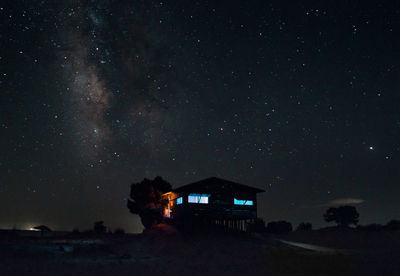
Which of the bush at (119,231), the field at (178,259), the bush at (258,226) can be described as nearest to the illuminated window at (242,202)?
the field at (178,259)

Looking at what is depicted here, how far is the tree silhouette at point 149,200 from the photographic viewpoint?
4830 centimetres

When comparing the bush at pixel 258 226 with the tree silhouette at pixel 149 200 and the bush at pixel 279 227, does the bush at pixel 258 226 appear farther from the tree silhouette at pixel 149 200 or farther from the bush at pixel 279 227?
the tree silhouette at pixel 149 200

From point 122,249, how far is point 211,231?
12.4 metres

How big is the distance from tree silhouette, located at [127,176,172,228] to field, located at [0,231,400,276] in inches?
646

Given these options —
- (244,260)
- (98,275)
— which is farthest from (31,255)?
(244,260)

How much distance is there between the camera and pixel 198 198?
39.2m

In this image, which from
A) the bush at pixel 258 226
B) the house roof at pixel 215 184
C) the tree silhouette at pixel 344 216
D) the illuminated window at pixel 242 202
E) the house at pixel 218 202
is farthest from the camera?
the tree silhouette at pixel 344 216

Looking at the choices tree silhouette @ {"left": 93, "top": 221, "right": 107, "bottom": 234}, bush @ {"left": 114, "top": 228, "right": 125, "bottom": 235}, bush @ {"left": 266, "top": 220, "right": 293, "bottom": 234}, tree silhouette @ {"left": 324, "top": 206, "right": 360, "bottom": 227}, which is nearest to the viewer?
bush @ {"left": 114, "top": 228, "right": 125, "bottom": 235}

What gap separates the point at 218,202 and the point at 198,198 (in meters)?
2.41

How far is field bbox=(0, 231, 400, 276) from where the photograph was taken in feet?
60.4

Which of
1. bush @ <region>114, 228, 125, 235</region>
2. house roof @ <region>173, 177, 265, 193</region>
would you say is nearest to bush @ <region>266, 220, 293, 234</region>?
house roof @ <region>173, 177, 265, 193</region>

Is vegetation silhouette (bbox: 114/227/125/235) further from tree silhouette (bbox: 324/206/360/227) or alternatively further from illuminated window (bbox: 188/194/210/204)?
tree silhouette (bbox: 324/206/360/227)

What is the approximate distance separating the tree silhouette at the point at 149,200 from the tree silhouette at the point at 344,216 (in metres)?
37.7

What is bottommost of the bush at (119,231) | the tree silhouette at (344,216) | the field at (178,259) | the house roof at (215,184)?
the field at (178,259)
